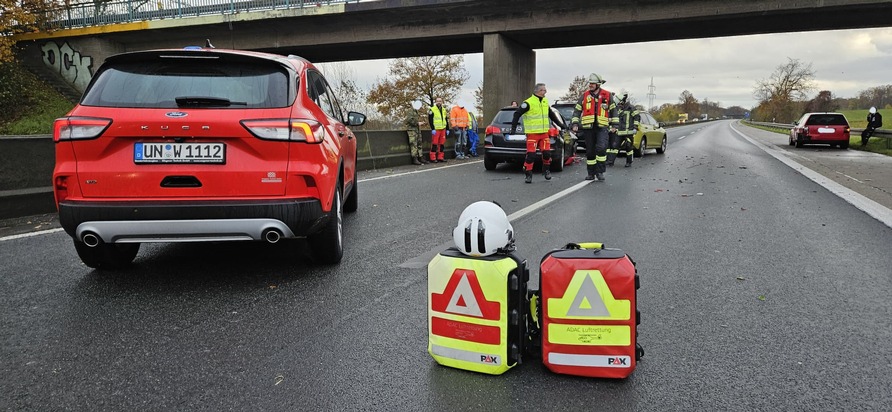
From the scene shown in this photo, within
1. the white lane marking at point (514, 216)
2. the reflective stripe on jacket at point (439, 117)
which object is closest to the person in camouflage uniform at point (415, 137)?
the reflective stripe on jacket at point (439, 117)

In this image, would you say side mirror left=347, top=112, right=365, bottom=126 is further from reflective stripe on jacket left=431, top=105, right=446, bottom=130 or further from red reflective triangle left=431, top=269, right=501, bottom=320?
reflective stripe on jacket left=431, top=105, right=446, bottom=130

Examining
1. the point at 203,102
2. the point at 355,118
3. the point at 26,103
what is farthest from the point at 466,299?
the point at 26,103

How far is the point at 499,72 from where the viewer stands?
90.8 ft

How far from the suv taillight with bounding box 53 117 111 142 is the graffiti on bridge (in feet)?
112

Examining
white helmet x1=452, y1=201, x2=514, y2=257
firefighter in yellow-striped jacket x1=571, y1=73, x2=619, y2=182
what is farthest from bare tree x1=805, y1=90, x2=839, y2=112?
white helmet x1=452, y1=201, x2=514, y2=257

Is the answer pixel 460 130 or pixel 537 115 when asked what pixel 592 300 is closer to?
pixel 537 115

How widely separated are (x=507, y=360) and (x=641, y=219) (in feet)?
15.8

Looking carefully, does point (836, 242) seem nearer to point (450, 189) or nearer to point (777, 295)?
point (777, 295)

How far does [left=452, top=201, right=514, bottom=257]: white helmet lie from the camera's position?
Result: 2695mm

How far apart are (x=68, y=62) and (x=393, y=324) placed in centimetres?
3752

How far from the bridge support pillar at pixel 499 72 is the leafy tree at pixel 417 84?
23.4 metres

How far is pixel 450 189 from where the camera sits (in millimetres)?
9992

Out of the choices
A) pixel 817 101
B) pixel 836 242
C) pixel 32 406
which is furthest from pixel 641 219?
pixel 817 101

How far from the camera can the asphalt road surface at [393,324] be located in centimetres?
254
